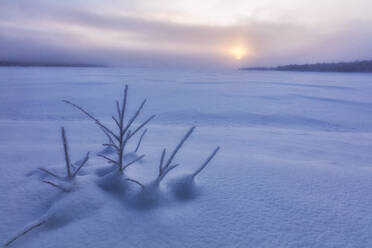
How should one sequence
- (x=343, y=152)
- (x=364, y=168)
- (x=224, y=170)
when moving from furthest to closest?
(x=343, y=152) → (x=364, y=168) → (x=224, y=170)

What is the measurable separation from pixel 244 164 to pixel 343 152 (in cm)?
107

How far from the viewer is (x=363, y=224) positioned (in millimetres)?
842

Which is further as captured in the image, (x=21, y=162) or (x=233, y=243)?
(x=21, y=162)

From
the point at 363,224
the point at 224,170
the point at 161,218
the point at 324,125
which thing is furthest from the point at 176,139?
the point at 324,125

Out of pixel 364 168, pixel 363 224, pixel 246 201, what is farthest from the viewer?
pixel 364 168

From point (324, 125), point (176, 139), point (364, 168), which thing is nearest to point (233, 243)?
point (364, 168)

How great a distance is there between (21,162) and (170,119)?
7.50 ft

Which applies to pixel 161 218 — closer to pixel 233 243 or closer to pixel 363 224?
pixel 233 243

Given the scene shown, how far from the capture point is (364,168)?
146cm

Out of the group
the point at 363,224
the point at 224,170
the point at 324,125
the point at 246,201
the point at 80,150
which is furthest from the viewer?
the point at 324,125

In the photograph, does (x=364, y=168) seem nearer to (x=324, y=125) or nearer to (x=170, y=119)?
(x=324, y=125)

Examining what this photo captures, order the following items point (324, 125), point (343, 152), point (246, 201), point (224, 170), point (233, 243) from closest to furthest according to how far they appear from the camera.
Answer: point (233, 243) < point (246, 201) < point (224, 170) < point (343, 152) < point (324, 125)

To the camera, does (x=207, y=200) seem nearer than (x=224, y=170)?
Yes

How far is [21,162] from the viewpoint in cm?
135
